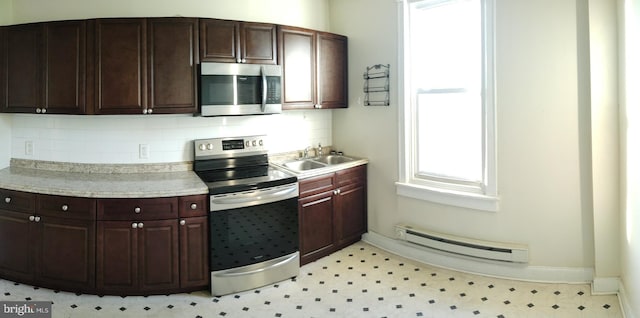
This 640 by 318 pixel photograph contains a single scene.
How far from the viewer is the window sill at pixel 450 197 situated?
3.33 meters

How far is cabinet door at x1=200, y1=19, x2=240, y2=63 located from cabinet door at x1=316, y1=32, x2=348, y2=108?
2.94 ft

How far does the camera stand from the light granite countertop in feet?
9.71

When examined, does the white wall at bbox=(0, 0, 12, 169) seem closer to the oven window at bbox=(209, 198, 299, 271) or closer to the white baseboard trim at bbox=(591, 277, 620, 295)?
the oven window at bbox=(209, 198, 299, 271)

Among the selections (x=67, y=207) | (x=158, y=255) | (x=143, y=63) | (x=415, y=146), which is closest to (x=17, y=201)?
(x=67, y=207)

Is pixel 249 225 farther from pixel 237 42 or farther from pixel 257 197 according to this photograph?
pixel 237 42

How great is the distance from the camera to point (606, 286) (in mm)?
2963

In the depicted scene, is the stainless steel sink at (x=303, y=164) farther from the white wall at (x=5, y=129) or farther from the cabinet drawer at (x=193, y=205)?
the white wall at (x=5, y=129)

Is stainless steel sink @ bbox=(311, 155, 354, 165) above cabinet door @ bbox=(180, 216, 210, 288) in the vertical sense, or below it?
above

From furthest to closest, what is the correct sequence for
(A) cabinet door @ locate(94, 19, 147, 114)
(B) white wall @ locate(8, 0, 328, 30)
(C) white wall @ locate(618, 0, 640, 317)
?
(B) white wall @ locate(8, 0, 328, 30)
(A) cabinet door @ locate(94, 19, 147, 114)
(C) white wall @ locate(618, 0, 640, 317)

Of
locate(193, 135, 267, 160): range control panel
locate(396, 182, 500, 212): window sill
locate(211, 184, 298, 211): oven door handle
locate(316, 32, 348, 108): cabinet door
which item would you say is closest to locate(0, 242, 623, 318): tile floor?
locate(396, 182, 500, 212): window sill

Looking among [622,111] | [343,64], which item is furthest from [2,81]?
[622,111]

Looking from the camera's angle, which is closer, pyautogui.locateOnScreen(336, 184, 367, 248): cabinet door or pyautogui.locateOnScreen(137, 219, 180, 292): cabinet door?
pyautogui.locateOnScreen(137, 219, 180, 292): cabinet door

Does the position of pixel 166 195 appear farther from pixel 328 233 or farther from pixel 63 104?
pixel 328 233

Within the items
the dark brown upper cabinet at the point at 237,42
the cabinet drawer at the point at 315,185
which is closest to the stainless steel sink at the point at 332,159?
the cabinet drawer at the point at 315,185
